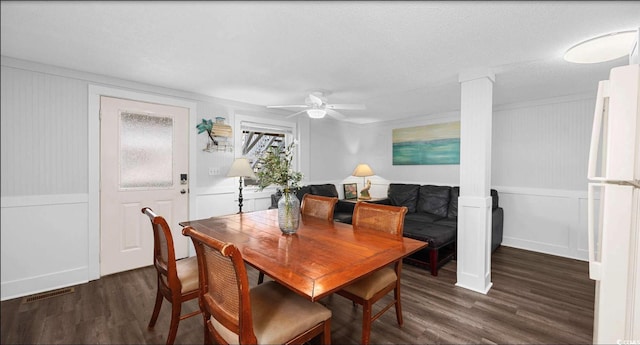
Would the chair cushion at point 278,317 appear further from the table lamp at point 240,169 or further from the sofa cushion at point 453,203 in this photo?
the sofa cushion at point 453,203

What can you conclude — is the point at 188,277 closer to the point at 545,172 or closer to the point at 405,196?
the point at 405,196

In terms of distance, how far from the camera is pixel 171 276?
1612 millimetres

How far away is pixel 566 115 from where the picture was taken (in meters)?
3.41

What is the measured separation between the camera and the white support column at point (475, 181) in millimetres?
2494

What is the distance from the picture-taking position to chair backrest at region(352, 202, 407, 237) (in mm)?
1897

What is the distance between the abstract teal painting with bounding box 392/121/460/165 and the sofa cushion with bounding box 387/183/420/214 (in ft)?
1.94

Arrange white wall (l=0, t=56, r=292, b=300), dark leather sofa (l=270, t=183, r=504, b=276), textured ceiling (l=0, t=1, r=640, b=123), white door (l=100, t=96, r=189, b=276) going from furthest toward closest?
dark leather sofa (l=270, t=183, r=504, b=276)
white door (l=100, t=96, r=189, b=276)
white wall (l=0, t=56, r=292, b=300)
textured ceiling (l=0, t=1, r=640, b=123)

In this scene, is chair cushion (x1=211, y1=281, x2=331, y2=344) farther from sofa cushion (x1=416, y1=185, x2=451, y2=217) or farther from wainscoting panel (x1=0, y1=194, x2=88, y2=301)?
sofa cushion (x1=416, y1=185, x2=451, y2=217)

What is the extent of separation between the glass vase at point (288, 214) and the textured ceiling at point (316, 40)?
1177 mm

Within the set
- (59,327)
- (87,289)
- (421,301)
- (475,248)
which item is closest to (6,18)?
(59,327)

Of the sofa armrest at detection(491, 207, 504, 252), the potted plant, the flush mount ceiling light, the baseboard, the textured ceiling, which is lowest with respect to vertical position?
the baseboard

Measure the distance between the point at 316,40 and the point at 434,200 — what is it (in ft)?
10.6

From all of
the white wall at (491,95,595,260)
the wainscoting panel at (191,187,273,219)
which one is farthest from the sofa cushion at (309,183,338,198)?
the white wall at (491,95,595,260)

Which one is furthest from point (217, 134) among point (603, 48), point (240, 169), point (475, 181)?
point (603, 48)
